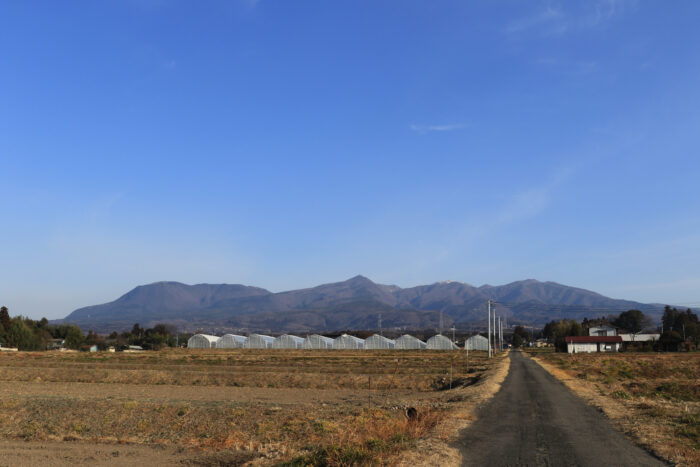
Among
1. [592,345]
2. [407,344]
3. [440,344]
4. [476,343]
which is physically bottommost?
[407,344]

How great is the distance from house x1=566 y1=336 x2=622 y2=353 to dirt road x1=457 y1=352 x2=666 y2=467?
373ft

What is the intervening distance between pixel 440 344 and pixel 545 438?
13543 cm

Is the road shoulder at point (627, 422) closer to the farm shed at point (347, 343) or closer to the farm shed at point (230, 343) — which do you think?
the farm shed at point (347, 343)

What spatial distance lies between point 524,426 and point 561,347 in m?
138

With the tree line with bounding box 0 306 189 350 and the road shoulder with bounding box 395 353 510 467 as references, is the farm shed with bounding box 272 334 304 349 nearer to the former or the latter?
the tree line with bounding box 0 306 189 350

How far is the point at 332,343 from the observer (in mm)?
162375

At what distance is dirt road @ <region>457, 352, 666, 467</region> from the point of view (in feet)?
52.7

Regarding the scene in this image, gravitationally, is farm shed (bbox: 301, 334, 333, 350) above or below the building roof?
below

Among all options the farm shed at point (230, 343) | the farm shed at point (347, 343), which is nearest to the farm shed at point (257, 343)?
the farm shed at point (230, 343)

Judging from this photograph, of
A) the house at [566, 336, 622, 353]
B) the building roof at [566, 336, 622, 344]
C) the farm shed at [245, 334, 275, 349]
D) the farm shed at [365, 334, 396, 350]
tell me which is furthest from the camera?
the farm shed at [245, 334, 275, 349]

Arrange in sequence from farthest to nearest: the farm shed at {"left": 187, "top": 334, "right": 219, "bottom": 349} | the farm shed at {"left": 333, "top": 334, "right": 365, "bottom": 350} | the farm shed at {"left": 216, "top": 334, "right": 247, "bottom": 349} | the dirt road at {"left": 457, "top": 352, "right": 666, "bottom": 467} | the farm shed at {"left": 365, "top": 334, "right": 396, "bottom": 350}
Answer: the farm shed at {"left": 216, "top": 334, "right": 247, "bottom": 349} → the farm shed at {"left": 187, "top": 334, "right": 219, "bottom": 349} → the farm shed at {"left": 333, "top": 334, "right": 365, "bottom": 350} → the farm shed at {"left": 365, "top": 334, "right": 396, "bottom": 350} → the dirt road at {"left": 457, "top": 352, "right": 666, "bottom": 467}

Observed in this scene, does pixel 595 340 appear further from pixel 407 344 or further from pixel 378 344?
pixel 378 344

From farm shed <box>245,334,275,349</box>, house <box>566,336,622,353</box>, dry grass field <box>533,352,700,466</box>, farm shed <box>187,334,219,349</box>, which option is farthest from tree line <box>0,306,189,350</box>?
dry grass field <box>533,352,700,466</box>

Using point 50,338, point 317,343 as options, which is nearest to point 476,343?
point 317,343
